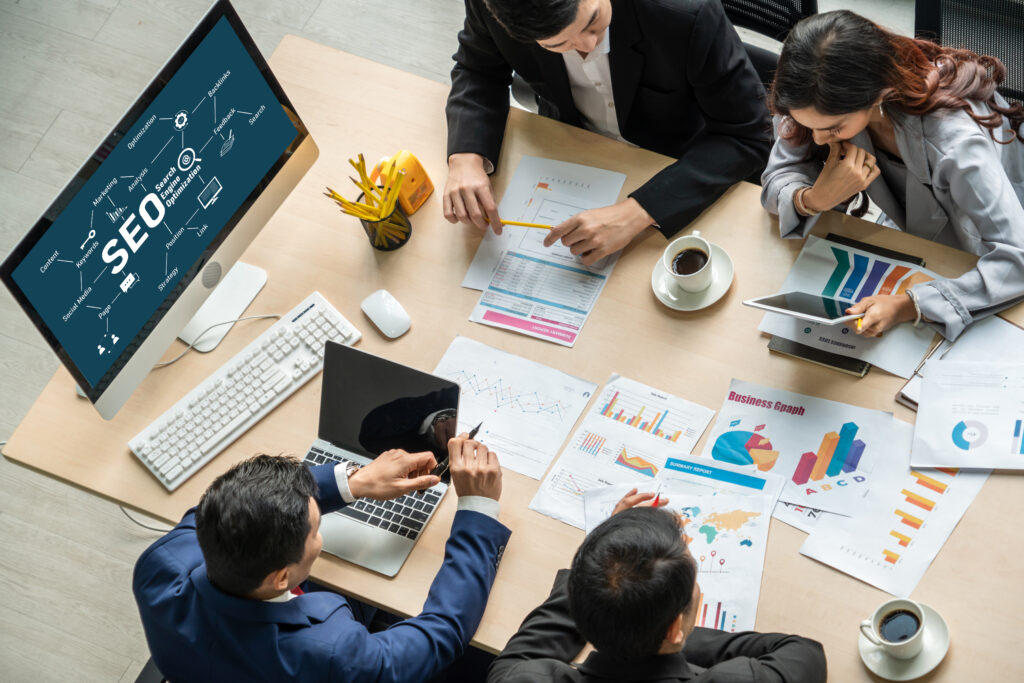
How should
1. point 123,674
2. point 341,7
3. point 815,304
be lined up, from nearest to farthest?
point 815,304, point 123,674, point 341,7

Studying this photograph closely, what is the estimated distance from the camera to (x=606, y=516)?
1.46 meters

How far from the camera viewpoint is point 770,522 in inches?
55.9

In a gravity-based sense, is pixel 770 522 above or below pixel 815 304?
below

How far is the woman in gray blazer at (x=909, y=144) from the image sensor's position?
1.46m

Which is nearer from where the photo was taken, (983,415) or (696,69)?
(983,415)

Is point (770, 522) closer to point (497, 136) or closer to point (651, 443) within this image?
point (651, 443)

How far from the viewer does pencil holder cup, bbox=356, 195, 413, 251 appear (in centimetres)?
171

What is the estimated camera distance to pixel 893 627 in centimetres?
128

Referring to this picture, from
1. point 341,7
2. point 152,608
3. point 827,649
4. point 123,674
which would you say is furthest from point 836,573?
point 341,7

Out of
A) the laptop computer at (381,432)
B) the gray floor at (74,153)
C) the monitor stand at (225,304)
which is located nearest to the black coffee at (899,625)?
the laptop computer at (381,432)

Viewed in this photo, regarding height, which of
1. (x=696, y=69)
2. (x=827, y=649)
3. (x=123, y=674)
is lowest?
(x=123, y=674)

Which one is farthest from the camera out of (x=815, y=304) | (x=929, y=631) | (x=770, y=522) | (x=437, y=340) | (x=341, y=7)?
(x=341, y=7)

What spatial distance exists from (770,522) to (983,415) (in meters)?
0.39

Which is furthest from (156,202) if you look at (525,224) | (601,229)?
(601,229)
